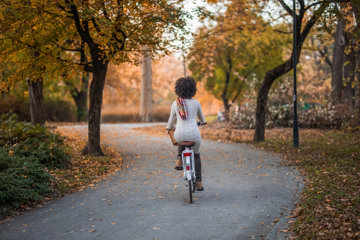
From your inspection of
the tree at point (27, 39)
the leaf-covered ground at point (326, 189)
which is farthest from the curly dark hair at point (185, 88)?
the tree at point (27, 39)

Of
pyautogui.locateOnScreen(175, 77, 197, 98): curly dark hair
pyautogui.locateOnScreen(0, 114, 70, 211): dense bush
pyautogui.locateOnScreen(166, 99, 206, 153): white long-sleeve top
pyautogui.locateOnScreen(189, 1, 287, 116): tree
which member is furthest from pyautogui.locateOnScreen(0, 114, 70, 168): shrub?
pyautogui.locateOnScreen(189, 1, 287, 116): tree

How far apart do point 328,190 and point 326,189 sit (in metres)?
0.12

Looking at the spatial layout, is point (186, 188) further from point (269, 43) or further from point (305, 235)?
point (269, 43)

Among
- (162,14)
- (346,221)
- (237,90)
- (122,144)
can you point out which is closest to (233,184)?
(346,221)

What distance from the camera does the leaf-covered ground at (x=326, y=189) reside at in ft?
17.7

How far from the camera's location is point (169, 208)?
687 centimetres

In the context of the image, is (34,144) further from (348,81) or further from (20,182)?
(348,81)

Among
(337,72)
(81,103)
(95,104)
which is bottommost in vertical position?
(95,104)

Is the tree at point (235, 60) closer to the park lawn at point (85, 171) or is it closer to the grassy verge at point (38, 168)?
the park lawn at point (85, 171)

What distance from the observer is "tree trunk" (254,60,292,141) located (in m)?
17.1

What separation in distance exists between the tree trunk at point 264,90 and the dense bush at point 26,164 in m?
9.05

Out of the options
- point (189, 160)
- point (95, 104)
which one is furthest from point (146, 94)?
point (189, 160)

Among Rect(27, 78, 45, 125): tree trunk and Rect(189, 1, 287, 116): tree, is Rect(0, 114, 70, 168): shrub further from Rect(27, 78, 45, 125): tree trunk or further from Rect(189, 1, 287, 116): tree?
Rect(189, 1, 287, 116): tree

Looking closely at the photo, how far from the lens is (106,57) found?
1288cm
